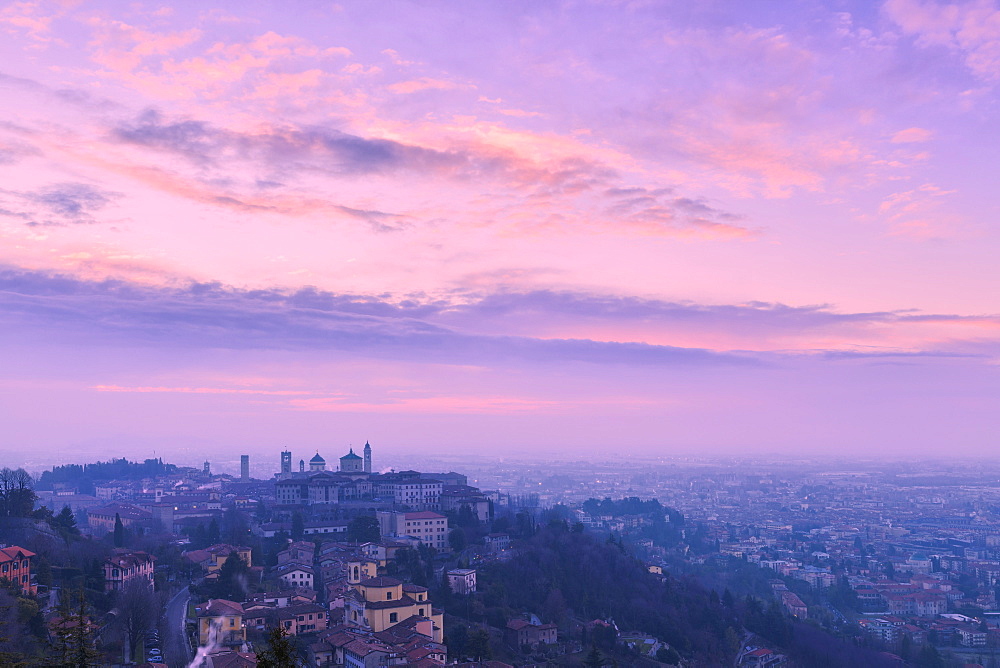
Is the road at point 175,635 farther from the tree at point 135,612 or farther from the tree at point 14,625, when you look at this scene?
the tree at point 14,625

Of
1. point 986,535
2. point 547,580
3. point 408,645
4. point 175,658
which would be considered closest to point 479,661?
point 408,645

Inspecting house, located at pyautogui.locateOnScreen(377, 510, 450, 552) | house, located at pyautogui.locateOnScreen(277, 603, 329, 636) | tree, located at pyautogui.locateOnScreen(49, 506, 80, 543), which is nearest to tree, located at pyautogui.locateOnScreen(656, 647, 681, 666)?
house, located at pyautogui.locateOnScreen(377, 510, 450, 552)

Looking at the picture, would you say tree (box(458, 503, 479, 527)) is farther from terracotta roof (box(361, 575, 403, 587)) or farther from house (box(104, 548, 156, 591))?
house (box(104, 548, 156, 591))

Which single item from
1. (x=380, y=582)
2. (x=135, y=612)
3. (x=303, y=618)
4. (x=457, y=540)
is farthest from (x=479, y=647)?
(x=457, y=540)

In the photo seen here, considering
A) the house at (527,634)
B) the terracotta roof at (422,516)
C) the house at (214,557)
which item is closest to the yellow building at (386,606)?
the house at (527,634)

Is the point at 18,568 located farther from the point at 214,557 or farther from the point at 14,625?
the point at 214,557

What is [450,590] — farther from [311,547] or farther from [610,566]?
[610,566]
